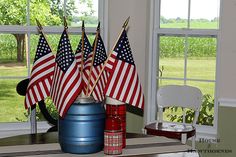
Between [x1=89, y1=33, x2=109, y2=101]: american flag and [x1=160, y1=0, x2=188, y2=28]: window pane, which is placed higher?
[x1=160, y1=0, x2=188, y2=28]: window pane

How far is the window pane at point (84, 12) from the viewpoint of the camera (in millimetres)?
4094

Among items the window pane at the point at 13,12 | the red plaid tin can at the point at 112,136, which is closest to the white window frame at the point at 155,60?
the window pane at the point at 13,12

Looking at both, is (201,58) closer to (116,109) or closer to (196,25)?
(196,25)

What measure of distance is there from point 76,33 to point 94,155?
6.79 feet

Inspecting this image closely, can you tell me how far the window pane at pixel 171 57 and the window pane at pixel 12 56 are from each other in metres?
1.34

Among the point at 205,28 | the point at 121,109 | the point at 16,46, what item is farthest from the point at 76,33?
the point at 121,109

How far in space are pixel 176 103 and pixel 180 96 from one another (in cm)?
7

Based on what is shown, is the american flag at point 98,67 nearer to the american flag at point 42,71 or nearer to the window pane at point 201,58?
the american flag at point 42,71

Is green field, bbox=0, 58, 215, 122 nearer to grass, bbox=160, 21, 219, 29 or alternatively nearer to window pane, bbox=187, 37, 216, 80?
window pane, bbox=187, 37, 216, 80

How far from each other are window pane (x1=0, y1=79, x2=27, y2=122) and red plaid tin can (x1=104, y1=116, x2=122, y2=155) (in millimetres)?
1970

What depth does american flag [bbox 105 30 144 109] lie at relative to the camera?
2.41 metres

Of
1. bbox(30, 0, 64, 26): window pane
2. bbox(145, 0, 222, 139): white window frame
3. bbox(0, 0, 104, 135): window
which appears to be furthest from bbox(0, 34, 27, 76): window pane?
bbox(145, 0, 222, 139): white window frame

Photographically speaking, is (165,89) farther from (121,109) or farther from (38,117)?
(121,109)

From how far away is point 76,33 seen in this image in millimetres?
4109
